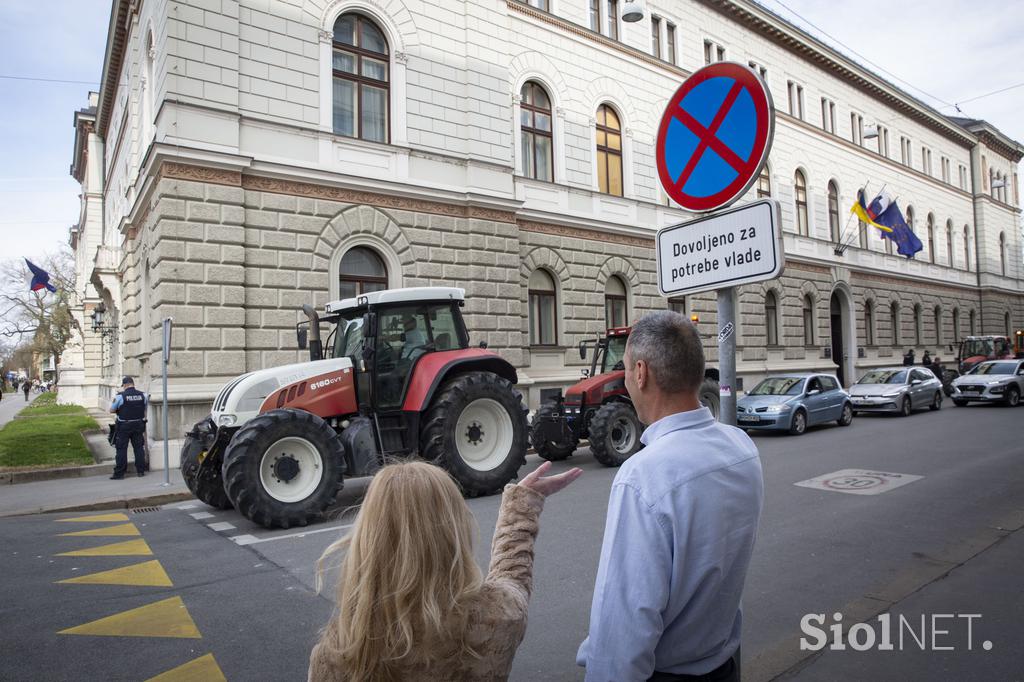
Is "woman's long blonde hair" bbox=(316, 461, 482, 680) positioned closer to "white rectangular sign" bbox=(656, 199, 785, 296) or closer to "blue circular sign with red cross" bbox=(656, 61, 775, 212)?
"white rectangular sign" bbox=(656, 199, 785, 296)

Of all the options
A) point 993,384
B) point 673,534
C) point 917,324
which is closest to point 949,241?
point 917,324

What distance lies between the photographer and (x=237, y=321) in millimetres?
13328

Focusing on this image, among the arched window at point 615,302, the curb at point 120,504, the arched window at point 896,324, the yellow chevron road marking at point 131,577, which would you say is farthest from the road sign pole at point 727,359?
the arched window at point 896,324

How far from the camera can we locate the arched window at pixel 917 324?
3628 centimetres

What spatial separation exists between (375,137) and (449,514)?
15504 millimetres

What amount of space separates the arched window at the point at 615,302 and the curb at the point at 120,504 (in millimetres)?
13537

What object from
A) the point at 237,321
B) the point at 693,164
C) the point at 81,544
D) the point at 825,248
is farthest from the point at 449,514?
the point at 825,248

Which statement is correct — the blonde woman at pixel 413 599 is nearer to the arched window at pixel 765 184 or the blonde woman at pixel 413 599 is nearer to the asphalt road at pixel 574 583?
the asphalt road at pixel 574 583

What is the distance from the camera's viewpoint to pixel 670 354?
1.99 meters

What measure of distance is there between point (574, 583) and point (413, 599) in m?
3.98

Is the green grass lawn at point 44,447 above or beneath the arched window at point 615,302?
beneath

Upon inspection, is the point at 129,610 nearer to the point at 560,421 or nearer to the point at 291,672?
the point at 291,672

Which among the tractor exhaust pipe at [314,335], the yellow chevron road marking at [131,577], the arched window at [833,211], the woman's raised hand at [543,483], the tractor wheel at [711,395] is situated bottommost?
the yellow chevron road marking at [131,577]

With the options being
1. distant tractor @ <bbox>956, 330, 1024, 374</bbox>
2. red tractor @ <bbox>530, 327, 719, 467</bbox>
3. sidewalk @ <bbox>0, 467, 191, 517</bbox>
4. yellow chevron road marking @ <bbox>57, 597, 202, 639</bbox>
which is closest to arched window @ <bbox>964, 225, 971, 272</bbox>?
distant tractor @ <bbox>956, 330, 1024, 374</bbox>
